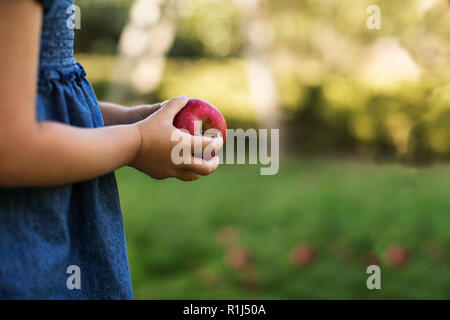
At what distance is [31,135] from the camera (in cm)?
87

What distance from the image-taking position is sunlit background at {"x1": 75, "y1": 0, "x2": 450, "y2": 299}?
3.72 metres

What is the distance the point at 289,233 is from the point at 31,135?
3578mm

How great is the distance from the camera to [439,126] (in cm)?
597

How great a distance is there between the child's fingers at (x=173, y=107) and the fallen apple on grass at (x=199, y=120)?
0.06 m

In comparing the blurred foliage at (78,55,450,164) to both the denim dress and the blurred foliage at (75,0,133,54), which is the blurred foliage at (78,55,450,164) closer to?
the blurred foliage at (75,0,133,54)

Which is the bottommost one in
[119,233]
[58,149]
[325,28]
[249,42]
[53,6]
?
[119,233]

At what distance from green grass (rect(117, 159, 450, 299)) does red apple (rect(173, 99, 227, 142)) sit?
7.45 ft

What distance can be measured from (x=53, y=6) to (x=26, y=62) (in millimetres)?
127

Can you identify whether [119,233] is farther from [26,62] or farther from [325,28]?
[325,28]

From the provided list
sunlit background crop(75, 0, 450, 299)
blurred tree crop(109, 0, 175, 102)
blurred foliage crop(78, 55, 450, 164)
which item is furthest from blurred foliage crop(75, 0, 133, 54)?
blurred tree crop(109, 0, 175, 102)
